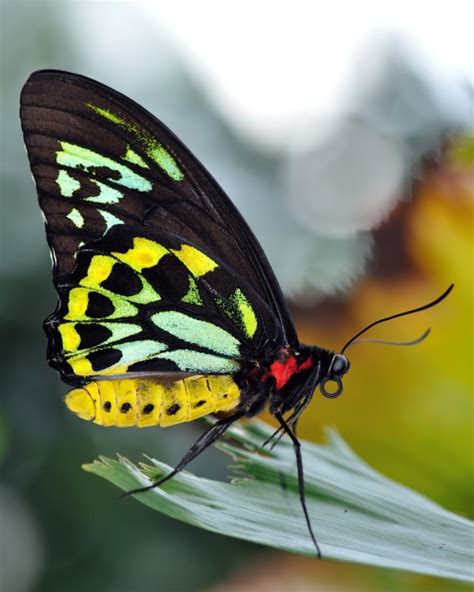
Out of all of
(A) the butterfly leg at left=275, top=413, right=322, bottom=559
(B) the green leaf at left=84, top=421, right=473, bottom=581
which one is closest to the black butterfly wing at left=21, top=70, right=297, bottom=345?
(A) the butterfly leg at left=275, top=413, right=322, bottom=559

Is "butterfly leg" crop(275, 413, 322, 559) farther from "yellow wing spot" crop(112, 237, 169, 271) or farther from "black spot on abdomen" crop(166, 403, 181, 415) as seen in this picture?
"yellow wing spot" crop(112, 237, 169, 271)

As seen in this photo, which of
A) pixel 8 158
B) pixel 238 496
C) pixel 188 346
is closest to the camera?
pixel 238 496

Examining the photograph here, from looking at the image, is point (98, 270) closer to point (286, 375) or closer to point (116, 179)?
point (116, 179)

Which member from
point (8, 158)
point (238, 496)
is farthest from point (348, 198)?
point (238, 496)

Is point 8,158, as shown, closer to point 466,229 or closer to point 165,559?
point 165,559

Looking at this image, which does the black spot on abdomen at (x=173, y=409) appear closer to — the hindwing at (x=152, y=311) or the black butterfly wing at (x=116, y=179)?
the hindwing at (x=152, y=311)

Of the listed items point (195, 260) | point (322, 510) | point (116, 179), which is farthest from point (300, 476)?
point (116, 179)

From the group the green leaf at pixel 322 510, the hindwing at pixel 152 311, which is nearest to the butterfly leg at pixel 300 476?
the green leaf at pixel 322 510
